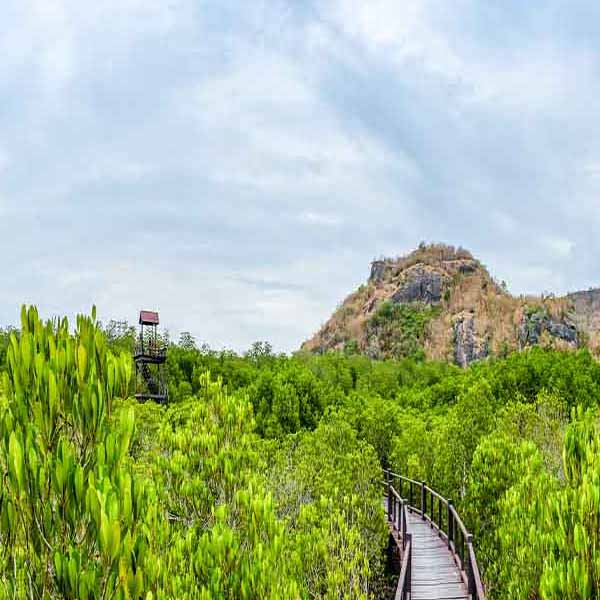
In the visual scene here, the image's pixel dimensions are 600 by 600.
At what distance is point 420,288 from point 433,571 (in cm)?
8517

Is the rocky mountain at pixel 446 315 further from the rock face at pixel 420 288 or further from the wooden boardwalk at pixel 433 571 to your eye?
the wooden boardwalk at pixel 433 571

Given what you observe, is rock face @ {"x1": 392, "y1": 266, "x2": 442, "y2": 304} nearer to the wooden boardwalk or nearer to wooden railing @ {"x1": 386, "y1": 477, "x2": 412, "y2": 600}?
wooden railing @ {"x1": 386, "y1": 477, "x2": 412, "y2": 600}

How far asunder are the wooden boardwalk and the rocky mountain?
197ft

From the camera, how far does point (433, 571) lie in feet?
39.9

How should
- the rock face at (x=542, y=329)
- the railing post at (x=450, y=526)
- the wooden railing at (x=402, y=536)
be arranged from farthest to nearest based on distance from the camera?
the rock face at (x=542, y=329) → the railing post at (x=450, y=526) → the wooden railing at (x=402, y=536)

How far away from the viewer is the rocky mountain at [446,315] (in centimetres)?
8012

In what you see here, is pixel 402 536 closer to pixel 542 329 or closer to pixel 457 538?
pixel 457 538

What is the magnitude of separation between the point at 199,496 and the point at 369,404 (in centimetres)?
2384

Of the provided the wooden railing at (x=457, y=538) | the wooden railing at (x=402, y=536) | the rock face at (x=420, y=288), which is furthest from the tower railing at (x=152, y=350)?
the rock face at (x=420, y=288)

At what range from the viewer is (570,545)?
20.5 feet

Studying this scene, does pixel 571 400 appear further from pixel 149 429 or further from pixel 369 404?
pixel 149 429

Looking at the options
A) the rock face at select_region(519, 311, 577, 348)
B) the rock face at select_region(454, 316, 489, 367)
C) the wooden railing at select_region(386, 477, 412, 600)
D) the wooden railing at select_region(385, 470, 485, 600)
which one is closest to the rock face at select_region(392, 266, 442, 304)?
the rock face at select_region(454, 316, 489, 367)

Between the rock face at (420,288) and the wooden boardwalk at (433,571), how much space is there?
80.3 metres

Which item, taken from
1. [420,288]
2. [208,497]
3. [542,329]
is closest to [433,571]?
[208,497]
